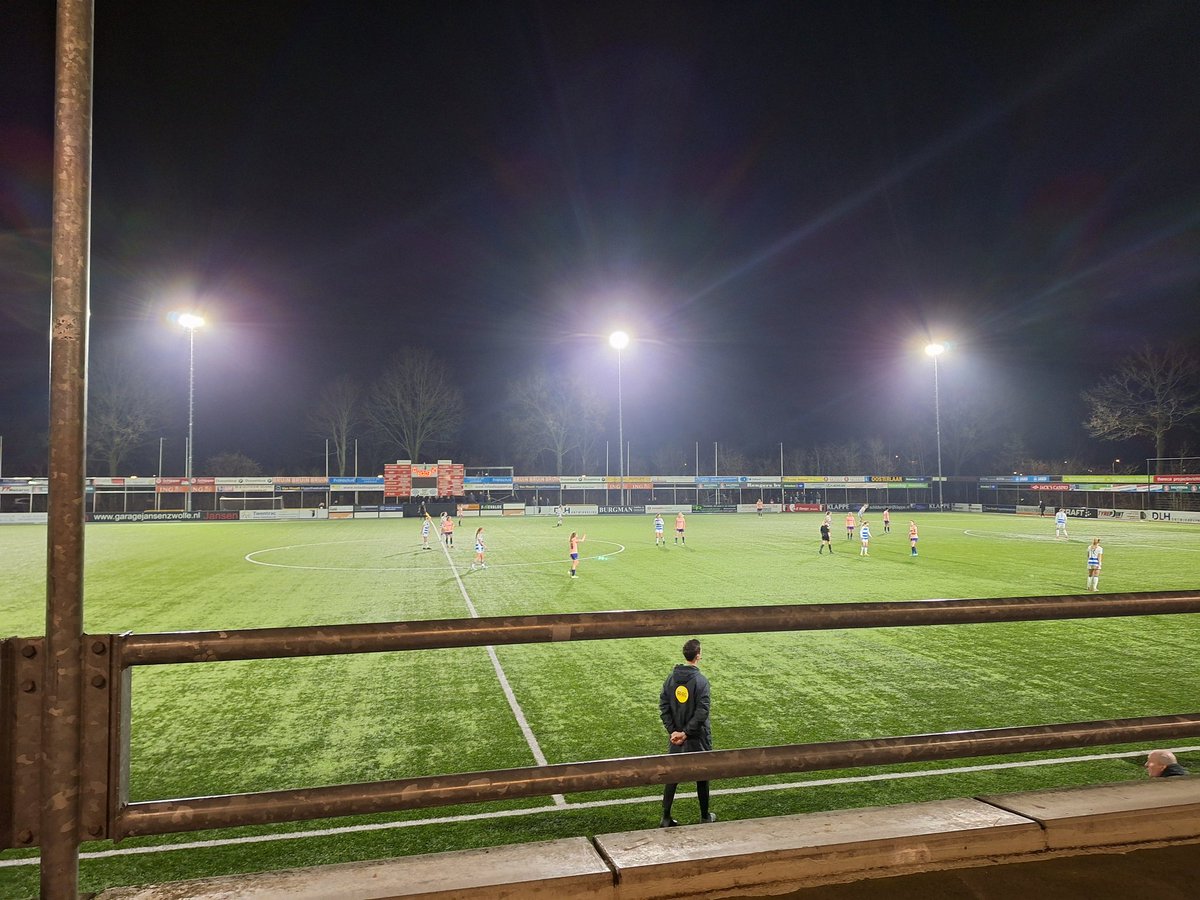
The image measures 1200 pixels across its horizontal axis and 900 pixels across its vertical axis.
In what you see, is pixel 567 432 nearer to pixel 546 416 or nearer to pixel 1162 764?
pixel 546 416

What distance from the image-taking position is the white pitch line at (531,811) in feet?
17.0

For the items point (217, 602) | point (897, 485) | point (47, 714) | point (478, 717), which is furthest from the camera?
point (897, 485)

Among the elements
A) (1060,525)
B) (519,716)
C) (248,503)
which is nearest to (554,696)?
(519,716)

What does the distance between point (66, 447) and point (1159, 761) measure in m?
7.20

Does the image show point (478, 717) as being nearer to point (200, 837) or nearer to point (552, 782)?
point (200, 837)

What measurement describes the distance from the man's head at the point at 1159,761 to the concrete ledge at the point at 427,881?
533 cm

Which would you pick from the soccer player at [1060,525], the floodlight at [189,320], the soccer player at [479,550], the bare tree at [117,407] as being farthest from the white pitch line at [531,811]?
the bare tree at [117,407]

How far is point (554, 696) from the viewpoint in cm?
937

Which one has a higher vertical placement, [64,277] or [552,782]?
[64,277]

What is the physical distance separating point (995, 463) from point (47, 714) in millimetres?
104313

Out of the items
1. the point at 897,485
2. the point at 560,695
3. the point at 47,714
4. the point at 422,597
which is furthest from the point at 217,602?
the point at 897,485

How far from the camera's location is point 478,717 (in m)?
8.48

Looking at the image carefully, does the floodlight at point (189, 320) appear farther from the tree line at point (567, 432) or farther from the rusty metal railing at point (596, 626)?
the rusty metal railing at point (596, 626)

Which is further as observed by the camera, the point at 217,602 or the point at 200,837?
the point at 217,602
